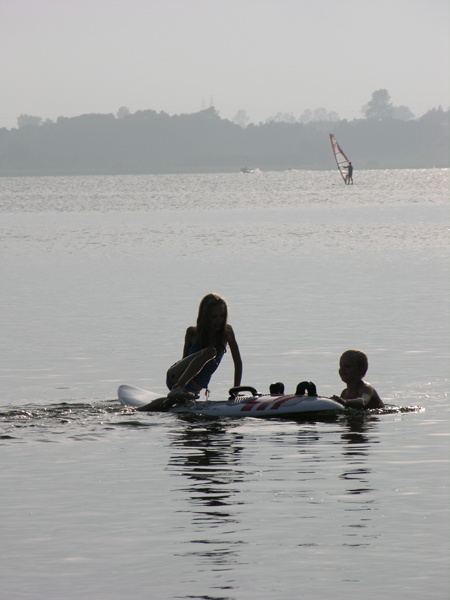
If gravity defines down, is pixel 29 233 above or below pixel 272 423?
above

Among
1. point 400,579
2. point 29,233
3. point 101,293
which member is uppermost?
point 29,233

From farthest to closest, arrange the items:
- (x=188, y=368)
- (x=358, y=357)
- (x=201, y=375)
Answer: (x=201, y=375) → (x=188, y=368) → (x=358, y=357)

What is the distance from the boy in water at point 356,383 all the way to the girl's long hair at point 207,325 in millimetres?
1439

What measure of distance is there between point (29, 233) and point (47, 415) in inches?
1588

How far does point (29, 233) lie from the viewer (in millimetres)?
52219

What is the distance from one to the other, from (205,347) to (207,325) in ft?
1.05

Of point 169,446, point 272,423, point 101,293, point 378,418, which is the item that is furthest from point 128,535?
point 101,293

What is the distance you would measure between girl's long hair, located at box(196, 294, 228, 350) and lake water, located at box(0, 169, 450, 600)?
39.0 inches

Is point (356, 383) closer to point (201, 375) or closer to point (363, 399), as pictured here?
point (363, 399)

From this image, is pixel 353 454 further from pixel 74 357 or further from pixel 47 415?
pixel 74 357

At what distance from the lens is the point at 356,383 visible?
12.7 metres

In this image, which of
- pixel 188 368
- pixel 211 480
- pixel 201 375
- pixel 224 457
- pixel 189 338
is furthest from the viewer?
pixel 201 375

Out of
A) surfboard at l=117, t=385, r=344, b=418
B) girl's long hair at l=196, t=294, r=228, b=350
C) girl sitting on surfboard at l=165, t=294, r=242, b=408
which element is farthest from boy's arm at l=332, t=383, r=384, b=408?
girl's long hair at l=196, t=294, r=228, b=350

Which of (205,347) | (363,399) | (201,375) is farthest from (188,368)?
(363,399)
